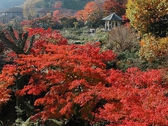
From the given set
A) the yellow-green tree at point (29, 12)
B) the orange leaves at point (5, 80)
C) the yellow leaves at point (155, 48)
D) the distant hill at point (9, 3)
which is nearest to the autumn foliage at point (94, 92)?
the orange leaves at point (5, 80)

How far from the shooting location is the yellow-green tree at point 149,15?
580 inches

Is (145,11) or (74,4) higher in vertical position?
(74,4)

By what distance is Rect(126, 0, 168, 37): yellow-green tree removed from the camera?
14.7 meters

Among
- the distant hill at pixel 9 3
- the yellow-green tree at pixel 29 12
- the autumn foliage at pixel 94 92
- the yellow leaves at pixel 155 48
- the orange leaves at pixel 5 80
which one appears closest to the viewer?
the autumn foliage at pixel 94 92

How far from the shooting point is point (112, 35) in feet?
59.2

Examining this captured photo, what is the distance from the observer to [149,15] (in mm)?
15609

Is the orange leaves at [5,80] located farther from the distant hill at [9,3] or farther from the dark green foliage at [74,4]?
the distant hill at [9,3]

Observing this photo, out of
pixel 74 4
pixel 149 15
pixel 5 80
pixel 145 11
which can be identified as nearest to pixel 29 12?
pixel 74 4

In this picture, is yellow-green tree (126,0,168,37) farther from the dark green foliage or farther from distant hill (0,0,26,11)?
distant hill (0,0,26,11)

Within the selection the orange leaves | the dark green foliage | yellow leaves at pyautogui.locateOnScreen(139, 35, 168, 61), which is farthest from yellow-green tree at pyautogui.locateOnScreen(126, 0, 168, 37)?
the dark green foliage

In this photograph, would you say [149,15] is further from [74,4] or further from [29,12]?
[74,4]

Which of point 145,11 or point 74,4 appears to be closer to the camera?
point 145,11

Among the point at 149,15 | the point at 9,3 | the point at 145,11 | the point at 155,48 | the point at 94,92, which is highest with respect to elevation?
the point at 9,3

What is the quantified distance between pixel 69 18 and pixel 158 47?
85.5 ft
